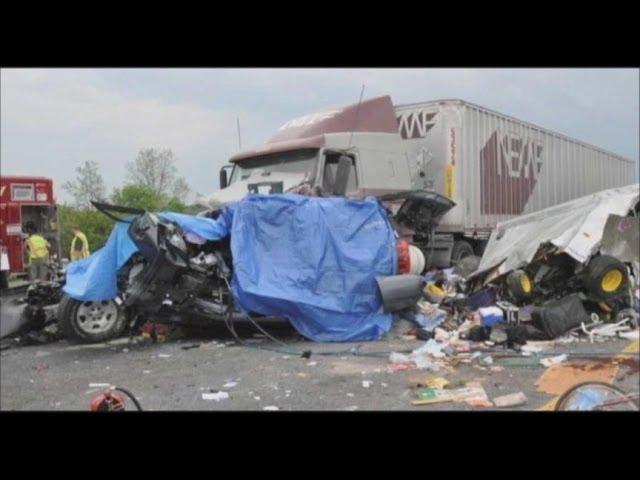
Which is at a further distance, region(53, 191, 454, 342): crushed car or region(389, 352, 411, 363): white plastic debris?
region(53, 191, 454, 342): crushed car

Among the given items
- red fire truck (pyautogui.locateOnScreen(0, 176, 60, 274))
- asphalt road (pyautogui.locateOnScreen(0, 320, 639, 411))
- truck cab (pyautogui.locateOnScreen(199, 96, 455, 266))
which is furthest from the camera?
red fire truck (pyautogui.locateOnScreen(0, 176, 60, 274))

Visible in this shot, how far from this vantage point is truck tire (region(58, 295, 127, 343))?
7746 millimetres

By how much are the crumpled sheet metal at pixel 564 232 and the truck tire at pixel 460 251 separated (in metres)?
1.49

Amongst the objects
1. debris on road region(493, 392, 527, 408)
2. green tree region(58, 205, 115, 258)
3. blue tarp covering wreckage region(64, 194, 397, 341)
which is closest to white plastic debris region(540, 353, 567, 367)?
debris on road region(493, 392, 527, 408)

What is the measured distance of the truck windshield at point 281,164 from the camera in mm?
9375

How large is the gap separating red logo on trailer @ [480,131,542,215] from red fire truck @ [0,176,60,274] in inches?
433

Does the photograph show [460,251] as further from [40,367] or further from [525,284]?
[40,367]

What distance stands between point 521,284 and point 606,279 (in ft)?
3.21

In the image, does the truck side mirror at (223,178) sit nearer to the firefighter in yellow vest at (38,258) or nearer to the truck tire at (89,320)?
the truck tire at (89,320)

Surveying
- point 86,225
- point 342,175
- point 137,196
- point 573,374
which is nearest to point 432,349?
point 573,374

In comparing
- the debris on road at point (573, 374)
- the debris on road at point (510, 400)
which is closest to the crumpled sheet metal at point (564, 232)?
the debris on road at point (573, 374)

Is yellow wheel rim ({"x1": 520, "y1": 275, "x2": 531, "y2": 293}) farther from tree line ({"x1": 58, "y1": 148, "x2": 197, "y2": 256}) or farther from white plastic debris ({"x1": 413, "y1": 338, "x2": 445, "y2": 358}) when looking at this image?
tree line ({"x1": 58, "y1": 148, "x2": 197, "y2": 256})

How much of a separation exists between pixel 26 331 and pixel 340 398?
15.2 ft
